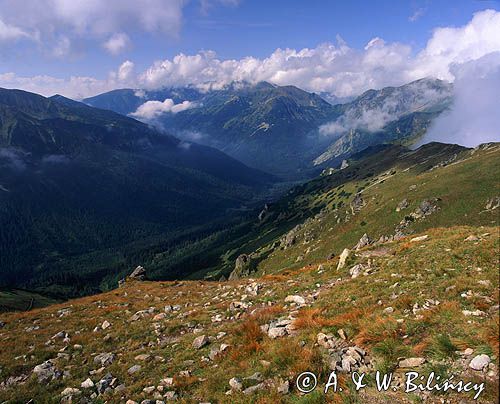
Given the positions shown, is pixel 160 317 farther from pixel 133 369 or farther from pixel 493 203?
pixel 493 203

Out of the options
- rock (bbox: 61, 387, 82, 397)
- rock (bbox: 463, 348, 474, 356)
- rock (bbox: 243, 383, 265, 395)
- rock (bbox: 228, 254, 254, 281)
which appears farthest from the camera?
rock (bbox: 228, 254, 254, 281)

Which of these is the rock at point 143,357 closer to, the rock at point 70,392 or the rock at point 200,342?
the rock at point 200,342

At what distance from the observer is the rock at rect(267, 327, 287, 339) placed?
16.5 metres

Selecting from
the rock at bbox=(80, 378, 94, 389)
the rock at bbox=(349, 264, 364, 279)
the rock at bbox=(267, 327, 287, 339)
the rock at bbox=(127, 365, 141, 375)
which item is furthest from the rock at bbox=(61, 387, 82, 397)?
the rock at bbox=(349, 264, 364, 279)

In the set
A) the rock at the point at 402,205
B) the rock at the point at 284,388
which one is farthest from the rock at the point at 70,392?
the rock at the point at 402,205

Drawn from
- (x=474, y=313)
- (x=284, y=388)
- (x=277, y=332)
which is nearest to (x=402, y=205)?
(x=277, y=332)

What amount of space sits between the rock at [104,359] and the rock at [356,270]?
16863 mm

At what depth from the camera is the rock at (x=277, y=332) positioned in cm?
1652

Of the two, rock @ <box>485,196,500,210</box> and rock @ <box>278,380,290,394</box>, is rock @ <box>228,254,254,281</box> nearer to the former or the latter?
rock @ <box>485,196,500,210</box>

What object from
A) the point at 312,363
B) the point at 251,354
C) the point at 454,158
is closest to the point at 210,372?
the point at 251,354

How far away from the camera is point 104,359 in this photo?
60.6 ft

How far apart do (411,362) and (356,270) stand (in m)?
14.7

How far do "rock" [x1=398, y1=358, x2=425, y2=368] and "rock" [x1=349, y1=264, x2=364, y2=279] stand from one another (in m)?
13.4

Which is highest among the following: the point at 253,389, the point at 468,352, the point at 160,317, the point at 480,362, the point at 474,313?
the point at 474,313
